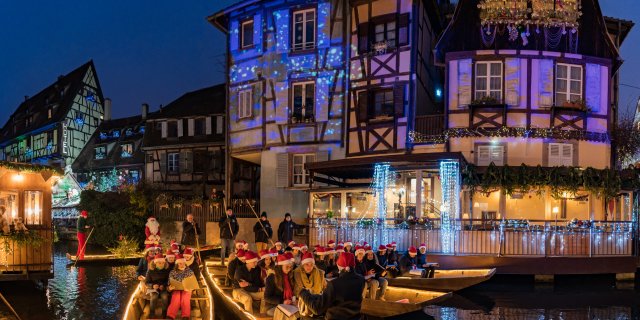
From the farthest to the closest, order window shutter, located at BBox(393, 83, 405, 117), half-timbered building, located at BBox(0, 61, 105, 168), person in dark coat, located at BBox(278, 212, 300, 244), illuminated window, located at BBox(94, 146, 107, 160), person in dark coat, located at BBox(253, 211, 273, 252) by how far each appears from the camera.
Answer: half-timbered building, located at BBox(0, 61, 105, 168)
illuminated window, located at BBox(94, 146, 107, 160)
window shutter, located at BBox(393, 83, 405, 117)
person in dark coat, located at BBox(278, 212, 300, 244)
person in dark coat, located at BBox(253, 211, 273, 252)

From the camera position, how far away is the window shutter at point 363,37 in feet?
89.9

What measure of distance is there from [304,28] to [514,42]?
31.0 feet

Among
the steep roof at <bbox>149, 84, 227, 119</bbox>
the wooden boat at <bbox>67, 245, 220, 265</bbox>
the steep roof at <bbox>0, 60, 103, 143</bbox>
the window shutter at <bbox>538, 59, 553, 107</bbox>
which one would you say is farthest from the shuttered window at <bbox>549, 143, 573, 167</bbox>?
the steep roof at <bbox>0, 60, 103, 143</bbox>

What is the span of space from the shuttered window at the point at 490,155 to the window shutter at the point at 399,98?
11.4ft

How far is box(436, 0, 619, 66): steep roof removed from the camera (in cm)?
2519

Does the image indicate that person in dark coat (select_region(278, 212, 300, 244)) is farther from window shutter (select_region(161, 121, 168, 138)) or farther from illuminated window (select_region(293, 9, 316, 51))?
window shutter (select_region(161, 121, 168, 138))

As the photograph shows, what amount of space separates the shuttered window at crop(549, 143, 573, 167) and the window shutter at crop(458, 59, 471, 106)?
3.71 metres

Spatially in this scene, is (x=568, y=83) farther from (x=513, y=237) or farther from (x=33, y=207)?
(x=33, y=207)

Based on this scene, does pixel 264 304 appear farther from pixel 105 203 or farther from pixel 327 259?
pixel 105 203

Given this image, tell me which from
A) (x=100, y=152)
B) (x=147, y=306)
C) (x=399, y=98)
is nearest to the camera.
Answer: (x=147, y=306)

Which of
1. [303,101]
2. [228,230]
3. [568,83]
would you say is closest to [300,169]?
[303,101]

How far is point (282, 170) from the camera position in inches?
1158

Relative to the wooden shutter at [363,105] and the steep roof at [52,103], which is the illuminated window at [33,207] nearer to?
the wooden shutter at [363,105]

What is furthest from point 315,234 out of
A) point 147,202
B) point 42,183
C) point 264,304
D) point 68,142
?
point 68,142
